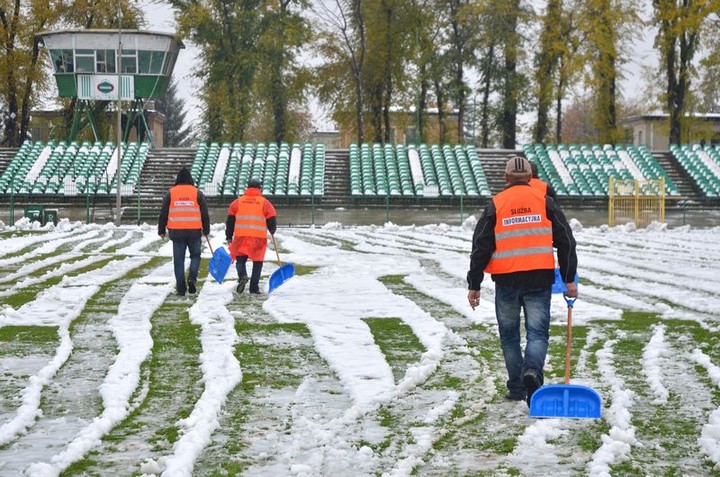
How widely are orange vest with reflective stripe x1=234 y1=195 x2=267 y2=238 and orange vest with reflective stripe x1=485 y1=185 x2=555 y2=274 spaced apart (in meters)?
7.34

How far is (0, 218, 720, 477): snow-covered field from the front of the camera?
6.54 meters

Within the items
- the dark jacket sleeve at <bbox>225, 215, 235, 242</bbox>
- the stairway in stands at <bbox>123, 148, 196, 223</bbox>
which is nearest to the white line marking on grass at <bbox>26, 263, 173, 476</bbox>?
the dark jacket sleeve at <bbox>225, 215, 235, 242</bbox>

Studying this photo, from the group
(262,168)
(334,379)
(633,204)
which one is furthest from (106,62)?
(334,379)

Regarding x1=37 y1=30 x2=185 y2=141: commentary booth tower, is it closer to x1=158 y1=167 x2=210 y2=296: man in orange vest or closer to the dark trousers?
x1=158 y1=167 x2=210 y2=296: man in orange vest

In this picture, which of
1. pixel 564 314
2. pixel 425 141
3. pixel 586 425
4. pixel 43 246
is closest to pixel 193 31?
pixel 425 141

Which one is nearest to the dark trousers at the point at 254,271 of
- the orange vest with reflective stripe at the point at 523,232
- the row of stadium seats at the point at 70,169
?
the orange vest with reflective stripe at the point at 523,232

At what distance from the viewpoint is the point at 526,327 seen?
7898 mm

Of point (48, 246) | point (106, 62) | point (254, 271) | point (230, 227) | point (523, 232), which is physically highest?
point (106, 62)

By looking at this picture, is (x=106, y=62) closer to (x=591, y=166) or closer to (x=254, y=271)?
(x=591, y=166)

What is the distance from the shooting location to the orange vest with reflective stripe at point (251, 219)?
1473 centimetres

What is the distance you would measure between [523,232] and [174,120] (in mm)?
88758

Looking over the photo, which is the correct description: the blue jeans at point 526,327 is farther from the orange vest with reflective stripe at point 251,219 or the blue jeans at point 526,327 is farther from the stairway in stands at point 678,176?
the stairway in stands at point 678,176

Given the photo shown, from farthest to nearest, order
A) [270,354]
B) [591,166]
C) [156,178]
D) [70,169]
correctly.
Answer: [591,166] → [156,178] → [70,169] → [270,354]

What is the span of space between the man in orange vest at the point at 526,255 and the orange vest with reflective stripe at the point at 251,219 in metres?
7.22
